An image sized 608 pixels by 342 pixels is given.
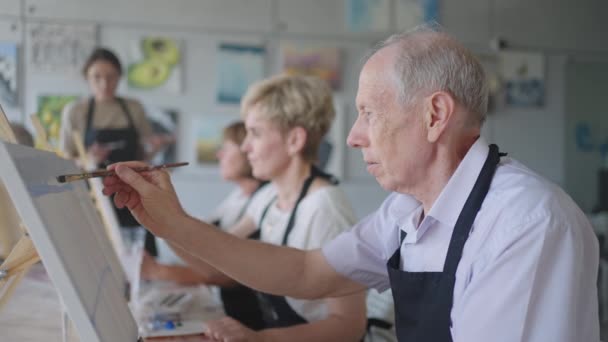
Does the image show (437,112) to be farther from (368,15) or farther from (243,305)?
(368,15)

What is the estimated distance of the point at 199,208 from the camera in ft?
13.7

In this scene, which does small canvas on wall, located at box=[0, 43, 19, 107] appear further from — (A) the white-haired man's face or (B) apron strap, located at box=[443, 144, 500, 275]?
(B) apron strap, located at box=[443, 144, 500, 275]

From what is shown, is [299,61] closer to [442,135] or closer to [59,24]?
[59,24]

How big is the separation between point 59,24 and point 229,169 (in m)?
1.95

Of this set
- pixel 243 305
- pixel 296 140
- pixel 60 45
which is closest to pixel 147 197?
pixel 296 140

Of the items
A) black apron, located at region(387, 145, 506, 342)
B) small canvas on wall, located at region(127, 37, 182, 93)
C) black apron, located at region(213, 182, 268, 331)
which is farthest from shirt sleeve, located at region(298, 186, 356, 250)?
small canvas on wall, located at region(127, 37, 182, 93)

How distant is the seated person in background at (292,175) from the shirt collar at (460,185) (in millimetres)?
595

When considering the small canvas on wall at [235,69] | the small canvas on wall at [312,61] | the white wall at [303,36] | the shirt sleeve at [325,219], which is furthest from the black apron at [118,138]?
the shirt sleeve at [325,219]

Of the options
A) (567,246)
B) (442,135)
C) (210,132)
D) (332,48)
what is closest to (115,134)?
(210,132)

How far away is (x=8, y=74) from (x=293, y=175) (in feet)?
9.37

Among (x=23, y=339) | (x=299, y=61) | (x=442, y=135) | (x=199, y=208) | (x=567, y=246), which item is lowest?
(x=199, y=208)

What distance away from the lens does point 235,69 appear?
166 inches

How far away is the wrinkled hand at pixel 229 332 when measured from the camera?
116cm

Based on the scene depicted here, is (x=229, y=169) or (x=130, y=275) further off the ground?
(x=229, y=169)
